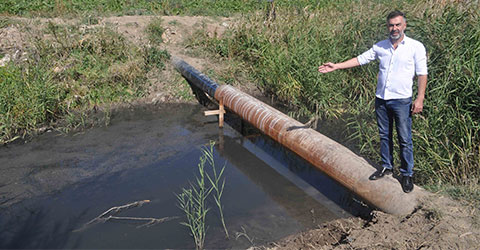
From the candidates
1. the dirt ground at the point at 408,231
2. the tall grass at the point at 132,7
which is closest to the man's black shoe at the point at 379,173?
the dirt ground at the point at 408,231

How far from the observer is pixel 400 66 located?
366cm

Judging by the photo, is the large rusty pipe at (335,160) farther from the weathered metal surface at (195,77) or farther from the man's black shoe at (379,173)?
the weathered metal surface at (195,77)

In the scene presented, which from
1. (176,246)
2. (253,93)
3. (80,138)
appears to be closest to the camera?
(176,246)

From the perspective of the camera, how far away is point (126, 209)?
4.62 metres

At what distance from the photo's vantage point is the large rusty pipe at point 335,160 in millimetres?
3922

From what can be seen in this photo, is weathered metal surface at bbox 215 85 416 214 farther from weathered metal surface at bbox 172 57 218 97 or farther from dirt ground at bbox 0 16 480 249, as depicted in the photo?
weathered metal surface at bbox 172 57 218 97

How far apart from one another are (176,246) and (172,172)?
1.61 metres

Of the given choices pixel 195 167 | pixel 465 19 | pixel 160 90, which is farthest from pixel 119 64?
pixel 465 19

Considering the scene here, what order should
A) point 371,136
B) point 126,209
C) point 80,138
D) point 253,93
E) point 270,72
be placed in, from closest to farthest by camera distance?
1. point 126,209
2. point 371,136
3. point 80,138
4. point 270,72
5. point 253,93

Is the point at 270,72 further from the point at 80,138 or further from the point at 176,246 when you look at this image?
the point at 176,246

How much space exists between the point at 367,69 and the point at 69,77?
548 centimetres

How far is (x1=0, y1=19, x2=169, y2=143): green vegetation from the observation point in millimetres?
6656

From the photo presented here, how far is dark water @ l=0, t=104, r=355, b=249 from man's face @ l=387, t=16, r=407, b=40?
204 centimetres

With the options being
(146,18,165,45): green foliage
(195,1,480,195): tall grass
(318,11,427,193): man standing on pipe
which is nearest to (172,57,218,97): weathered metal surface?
(146,18,165,45): green foliage
